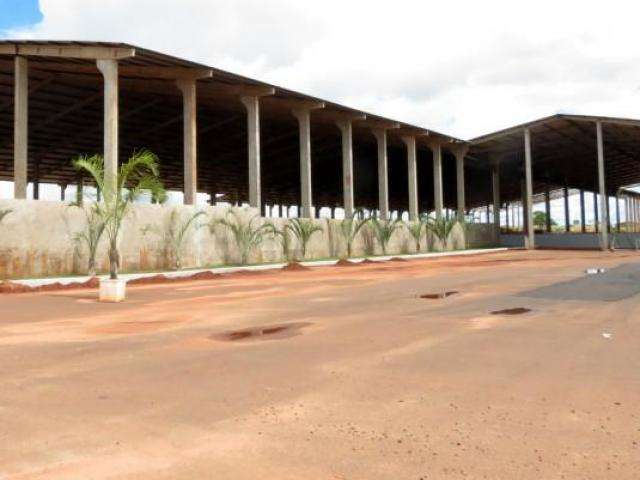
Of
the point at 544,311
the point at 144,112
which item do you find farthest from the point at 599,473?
the point at 144,112

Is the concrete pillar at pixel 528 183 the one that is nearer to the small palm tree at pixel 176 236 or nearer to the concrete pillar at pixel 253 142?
→ the concrete pillar at pixel 253 142

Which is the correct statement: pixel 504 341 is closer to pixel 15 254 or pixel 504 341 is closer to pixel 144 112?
pixel 15 254

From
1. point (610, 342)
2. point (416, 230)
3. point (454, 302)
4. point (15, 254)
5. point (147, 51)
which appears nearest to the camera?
point (610, 342)

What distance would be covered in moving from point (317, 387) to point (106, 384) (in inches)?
81.5

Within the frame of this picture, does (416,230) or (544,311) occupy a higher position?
(416,230)

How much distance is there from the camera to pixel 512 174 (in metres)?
56.8

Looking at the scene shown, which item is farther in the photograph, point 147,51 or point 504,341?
point 147,51

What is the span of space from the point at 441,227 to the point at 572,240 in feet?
50.9

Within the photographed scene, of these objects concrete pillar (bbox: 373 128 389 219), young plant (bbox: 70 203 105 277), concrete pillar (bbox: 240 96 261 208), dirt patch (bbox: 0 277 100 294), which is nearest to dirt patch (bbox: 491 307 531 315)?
dirt patch (bbox: 0 277 100 294)

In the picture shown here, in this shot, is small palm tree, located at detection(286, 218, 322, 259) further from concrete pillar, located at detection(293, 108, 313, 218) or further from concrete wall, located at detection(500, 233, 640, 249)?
concrete wall, located at detection(500, 233, 640, 249)

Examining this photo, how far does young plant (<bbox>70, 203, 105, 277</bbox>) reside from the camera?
18266 millimetres

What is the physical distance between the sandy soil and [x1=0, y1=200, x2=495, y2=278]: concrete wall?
817 cm

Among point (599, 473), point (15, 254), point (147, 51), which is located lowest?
point (599, 473)

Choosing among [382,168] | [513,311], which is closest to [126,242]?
[513,311]
